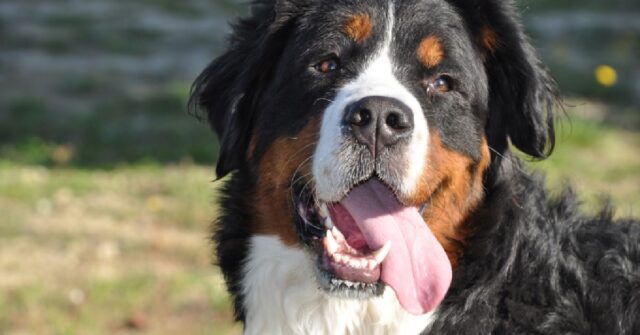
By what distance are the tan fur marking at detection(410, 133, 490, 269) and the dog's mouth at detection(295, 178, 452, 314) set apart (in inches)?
2.5

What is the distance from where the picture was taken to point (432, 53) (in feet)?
13.6

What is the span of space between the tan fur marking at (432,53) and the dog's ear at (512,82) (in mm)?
212

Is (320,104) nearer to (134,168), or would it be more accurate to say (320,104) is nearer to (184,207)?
(184,207)

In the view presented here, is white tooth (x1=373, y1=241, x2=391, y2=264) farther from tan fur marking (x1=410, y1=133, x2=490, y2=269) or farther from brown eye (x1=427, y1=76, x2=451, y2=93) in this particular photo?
brown eye (x1=427, y1=76, x2=451, y2=93)

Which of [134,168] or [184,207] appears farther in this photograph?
[134,168]

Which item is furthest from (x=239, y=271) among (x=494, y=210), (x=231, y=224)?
(x=494, y=210)

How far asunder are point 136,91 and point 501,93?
28.0ft

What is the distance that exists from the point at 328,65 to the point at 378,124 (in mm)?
473

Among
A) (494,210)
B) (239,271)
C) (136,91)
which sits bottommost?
(136,91)

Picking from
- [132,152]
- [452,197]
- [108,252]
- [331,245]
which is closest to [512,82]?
[452,197]

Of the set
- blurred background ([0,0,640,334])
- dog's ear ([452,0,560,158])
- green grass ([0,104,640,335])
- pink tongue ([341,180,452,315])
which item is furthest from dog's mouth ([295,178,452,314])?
blurred background ([0,0,640,334])

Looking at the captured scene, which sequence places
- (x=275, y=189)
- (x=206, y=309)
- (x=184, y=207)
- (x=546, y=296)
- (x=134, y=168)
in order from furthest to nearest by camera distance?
(x=134, y=168) → (x=184, y=207) → (x=206, y=309) → (x=275, y=189) → (x=546, y=296)

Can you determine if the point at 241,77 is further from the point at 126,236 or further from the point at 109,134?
the point at 109,134

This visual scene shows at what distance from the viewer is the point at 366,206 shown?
4148mm
